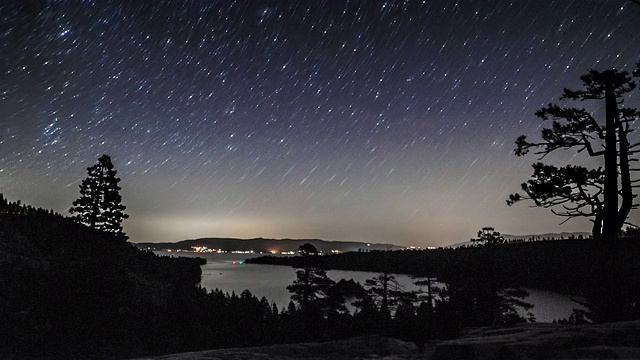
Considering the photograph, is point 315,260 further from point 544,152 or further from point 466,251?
point 466,251

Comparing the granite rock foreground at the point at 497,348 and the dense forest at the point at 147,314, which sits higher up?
the granite rock foreground at the point at 497,348

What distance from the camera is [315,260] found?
79.0 ft

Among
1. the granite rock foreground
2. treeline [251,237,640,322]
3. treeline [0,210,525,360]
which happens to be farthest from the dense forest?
the granite rock foreground

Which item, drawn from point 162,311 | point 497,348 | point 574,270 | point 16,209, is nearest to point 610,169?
point 497,348

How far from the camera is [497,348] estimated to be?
5488mm

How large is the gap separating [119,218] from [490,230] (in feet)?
205

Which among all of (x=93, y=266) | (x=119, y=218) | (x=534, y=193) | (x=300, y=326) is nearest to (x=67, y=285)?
(x=93, y=266)

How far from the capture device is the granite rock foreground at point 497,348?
4875mm

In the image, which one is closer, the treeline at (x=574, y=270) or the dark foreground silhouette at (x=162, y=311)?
the treeline at (x=574, y=270)

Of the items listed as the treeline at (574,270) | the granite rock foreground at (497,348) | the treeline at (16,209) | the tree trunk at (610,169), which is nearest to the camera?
the granite rock foreground at (497,348)

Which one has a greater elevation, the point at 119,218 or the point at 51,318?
the point at 119,218

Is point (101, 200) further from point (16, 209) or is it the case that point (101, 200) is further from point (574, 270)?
point (574, 270)

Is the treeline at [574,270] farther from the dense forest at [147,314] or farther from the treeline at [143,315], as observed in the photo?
the treeline at [143,315]

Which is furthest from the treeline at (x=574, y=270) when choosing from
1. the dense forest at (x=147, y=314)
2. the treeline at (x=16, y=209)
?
the treeline at (x=16, y=209)
